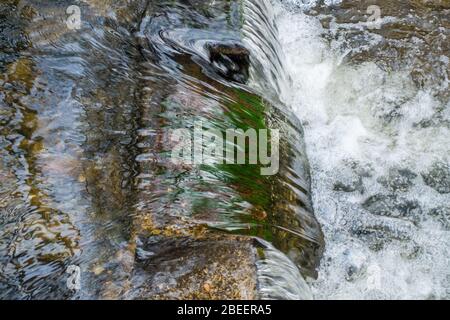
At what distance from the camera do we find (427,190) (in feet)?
14.1

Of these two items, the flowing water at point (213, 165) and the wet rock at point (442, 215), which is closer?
the flowing water at point (213, 165)

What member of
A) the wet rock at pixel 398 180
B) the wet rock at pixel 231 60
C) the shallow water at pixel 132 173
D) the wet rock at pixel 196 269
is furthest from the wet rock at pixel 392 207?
the wet rock at pixel 196 269

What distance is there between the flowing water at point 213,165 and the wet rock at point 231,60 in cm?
2

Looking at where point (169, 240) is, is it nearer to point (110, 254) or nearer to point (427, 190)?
point (110, 254)

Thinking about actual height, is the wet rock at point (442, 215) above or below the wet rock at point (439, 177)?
below

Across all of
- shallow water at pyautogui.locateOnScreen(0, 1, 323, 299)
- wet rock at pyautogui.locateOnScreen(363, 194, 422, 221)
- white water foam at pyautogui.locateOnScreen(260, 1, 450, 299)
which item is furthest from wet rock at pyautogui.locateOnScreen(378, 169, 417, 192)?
shallow water at pyautogui.locateOnScreen(0, 1, 323, 299)

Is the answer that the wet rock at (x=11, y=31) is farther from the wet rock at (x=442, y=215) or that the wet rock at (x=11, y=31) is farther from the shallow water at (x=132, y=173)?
the wet rock at (x=442, y=215)

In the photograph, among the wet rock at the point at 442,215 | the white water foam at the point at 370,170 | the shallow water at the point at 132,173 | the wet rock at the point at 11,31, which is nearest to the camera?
the shallow water at the point at 132,173

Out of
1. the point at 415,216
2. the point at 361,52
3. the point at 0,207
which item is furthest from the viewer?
the point at 361,52

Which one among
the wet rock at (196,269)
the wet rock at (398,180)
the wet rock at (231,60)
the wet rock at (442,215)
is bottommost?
the wet rock at (196,269)

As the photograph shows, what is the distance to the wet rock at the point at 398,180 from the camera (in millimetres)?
4324

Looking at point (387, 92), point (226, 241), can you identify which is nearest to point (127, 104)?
point (226, 241)

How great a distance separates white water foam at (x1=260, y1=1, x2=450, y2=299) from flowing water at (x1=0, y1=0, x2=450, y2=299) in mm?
16
